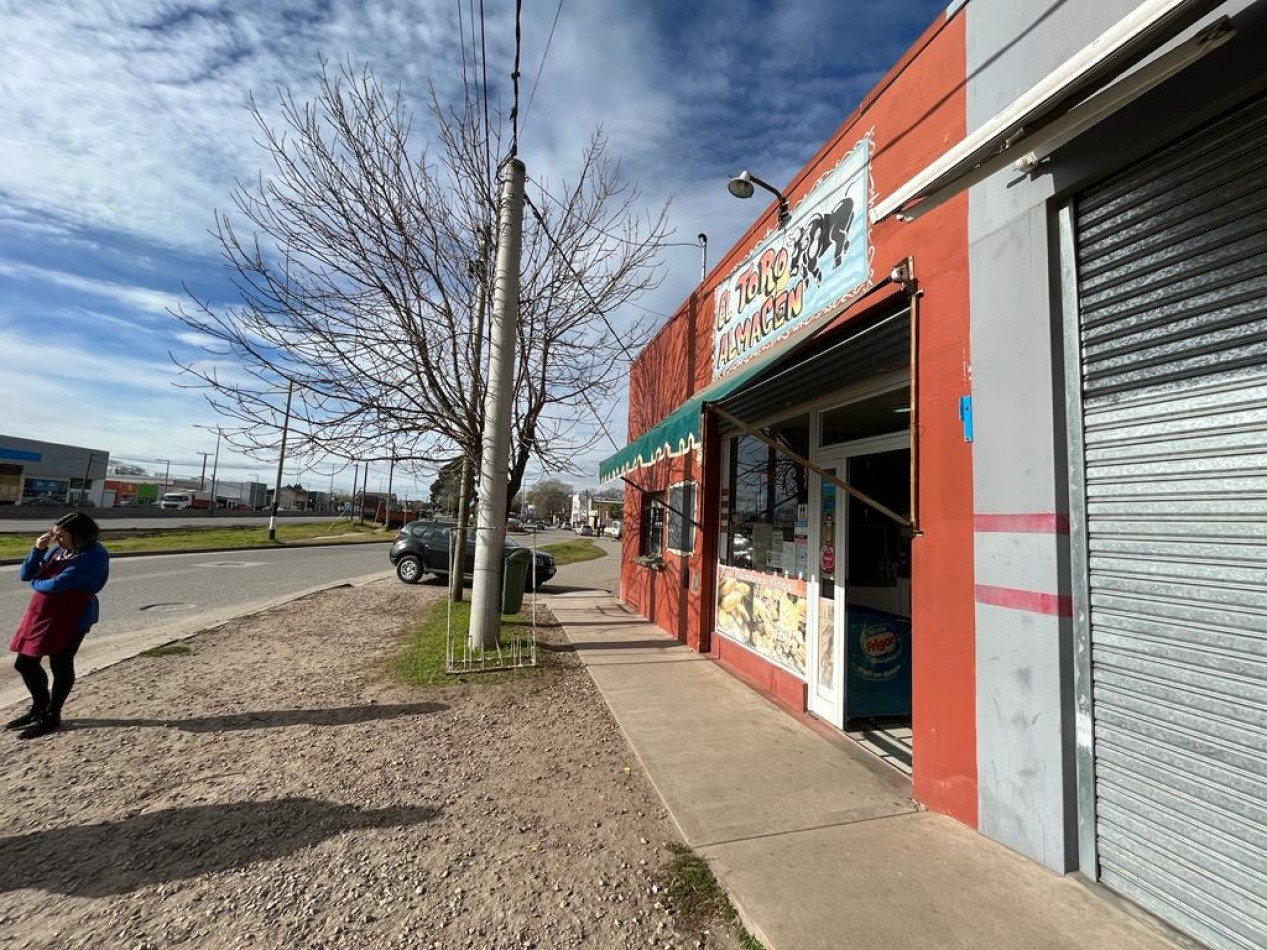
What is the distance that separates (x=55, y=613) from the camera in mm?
4379

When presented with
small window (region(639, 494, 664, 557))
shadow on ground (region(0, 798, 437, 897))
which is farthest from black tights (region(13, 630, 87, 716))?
small window (region(639, 494, 664, 557))

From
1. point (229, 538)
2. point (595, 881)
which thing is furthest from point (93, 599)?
point (229, 538)

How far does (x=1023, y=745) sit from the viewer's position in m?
2.77

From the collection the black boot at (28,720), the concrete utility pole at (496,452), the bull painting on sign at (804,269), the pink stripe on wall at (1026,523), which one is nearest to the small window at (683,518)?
the bull painting on sign at (804,269)

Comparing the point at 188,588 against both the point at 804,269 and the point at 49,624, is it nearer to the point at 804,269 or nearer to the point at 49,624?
the point at 49,624

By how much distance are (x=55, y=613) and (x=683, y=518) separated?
20.3ft

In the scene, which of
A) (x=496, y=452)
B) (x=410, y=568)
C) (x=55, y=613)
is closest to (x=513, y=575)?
(x=496, y=452)

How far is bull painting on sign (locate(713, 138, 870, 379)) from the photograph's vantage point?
177 inches

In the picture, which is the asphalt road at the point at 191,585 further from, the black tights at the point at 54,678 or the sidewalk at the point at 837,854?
the sidewalk at the point at 837,854

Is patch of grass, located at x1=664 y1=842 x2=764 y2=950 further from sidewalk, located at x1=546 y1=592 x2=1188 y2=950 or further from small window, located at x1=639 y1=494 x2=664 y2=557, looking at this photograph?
small window, located at x1=639 y1=494 x2=664 y2=557

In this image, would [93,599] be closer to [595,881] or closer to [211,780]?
[211,780]

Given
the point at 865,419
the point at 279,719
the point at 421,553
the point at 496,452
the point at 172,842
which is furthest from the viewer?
the point at 421,553

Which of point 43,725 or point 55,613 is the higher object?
point 55,613

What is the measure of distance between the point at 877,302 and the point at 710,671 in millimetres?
4212
